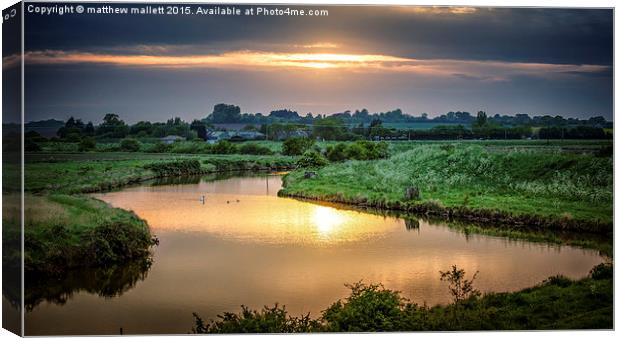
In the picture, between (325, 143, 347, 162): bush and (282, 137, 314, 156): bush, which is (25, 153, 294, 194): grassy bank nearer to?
(282, 137, 314, 156): bush

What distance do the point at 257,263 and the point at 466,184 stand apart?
3.98 m

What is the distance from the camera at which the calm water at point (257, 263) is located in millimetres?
13664

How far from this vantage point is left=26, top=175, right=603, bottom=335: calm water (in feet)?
44.8

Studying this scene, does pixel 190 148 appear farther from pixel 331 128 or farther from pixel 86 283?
pixel 86 283

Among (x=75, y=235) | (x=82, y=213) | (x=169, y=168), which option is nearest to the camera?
(x=75, y=235)

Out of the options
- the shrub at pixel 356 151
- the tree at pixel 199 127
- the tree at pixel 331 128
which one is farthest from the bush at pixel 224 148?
the shrub at pixel 356 151

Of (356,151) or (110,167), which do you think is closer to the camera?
(110,167)

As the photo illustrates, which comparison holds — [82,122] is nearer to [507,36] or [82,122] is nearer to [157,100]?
[157,100]

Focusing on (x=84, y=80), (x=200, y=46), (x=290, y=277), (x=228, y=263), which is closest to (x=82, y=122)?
(x=84, y=80)

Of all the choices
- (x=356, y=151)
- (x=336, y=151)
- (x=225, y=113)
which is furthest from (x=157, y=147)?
(x=356, y=151)

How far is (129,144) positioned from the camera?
1444cm

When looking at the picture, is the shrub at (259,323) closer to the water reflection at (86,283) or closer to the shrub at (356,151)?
the water reflection at (86,283)

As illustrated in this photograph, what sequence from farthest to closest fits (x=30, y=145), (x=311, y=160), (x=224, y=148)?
(x=311, y=160) < (x=224, y=148) < (x=30, y=145)

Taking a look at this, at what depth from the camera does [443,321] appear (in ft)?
44.9
